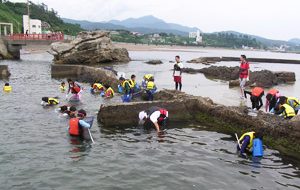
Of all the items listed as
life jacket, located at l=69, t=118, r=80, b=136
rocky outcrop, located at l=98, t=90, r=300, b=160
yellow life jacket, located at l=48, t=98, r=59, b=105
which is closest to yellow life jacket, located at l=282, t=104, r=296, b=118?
rocky outcrop, located at l=98, t=90, r=300, b=160

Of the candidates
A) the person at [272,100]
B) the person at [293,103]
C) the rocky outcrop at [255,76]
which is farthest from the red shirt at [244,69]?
the rocky outcrop at [255,76]

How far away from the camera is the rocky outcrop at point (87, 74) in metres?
28.4

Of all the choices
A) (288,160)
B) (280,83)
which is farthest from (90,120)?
Result: (280,83)

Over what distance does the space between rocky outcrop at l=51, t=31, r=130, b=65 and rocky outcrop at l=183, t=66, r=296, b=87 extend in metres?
15.0

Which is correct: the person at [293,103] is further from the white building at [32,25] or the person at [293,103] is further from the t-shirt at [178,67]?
the white building at [32,25]

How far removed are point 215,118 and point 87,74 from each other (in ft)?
67.0

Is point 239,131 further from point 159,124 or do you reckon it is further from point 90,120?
point 90,120

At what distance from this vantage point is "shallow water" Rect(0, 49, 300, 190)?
1002cm

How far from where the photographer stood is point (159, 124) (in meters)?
15.8

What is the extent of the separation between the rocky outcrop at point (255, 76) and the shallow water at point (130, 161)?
14889 millimetres

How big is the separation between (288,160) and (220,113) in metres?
4.70

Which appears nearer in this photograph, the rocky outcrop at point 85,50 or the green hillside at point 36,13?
A: the rocky outcrop at point 85,50

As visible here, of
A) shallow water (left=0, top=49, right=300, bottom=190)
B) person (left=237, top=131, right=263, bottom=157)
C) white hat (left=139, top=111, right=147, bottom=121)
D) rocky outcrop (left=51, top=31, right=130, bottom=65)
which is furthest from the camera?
rocky outcrop (left=51, top=31, right=130, bottom=65)

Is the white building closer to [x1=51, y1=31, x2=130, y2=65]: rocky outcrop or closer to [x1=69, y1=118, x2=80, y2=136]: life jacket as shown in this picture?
[x1=51, y1=31, x2=130, y2=65]: rocky outcrop
